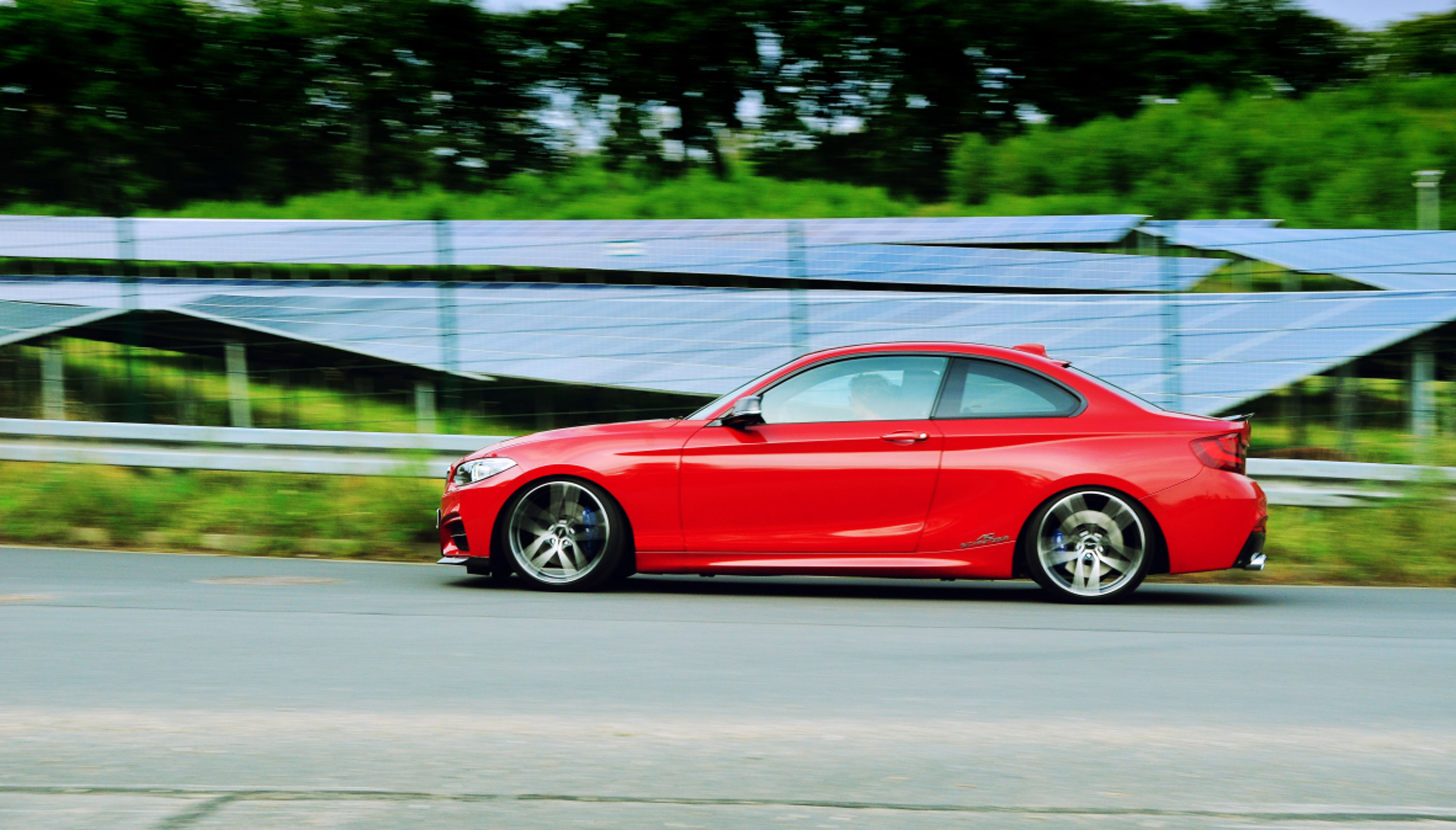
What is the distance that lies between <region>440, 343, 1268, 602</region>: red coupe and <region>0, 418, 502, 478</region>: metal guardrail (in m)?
3.47

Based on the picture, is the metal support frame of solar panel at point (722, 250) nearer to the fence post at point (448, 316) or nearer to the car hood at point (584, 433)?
the fence post at point (448, 316)

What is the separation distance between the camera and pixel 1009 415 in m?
8.04

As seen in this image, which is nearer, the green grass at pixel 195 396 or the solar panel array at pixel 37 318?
the green grass at pixel 195 396

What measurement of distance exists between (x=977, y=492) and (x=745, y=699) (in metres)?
2.79

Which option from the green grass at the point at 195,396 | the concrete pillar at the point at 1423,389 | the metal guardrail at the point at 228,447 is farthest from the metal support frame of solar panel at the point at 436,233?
the concrete pillar at the point at 1423,389

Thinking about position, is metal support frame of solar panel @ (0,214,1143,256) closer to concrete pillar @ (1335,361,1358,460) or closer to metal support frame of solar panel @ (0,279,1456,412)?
metal support frame of solar panel @ (0,279,1456,412)

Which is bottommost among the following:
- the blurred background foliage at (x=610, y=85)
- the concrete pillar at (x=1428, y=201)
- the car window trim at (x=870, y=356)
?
the car window trim at (x=870, y=356)

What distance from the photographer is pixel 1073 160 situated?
2022cm

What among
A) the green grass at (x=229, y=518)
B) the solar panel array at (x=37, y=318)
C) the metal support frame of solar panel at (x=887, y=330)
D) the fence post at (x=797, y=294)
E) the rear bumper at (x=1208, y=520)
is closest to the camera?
the rear bumper at (x=1208, y=520)

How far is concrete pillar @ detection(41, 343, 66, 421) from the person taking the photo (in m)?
14.0

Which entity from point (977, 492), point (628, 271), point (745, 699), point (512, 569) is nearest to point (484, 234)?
point (628, 271)

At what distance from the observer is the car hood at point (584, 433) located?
8219 millimetres

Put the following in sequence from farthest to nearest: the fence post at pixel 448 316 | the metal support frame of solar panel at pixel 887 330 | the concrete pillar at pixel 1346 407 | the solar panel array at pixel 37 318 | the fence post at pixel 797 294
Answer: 1. the solar panel array at pixel 37 318
2. the fence post at pixel 448 316
3. the fence post at pixel 797 294
4. the metal support frame of solar panel at pixel 887 330
5. the concrete pillar at pixel 1346 407

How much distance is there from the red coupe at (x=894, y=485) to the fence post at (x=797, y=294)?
4.17 meters
